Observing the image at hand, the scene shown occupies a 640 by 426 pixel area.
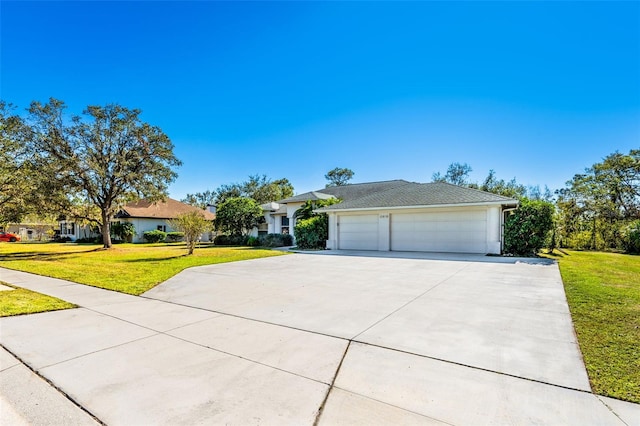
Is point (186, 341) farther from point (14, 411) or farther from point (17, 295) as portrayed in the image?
point (17, 295)

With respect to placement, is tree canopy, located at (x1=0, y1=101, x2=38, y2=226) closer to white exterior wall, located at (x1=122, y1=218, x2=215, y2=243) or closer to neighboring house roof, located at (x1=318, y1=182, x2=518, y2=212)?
white exterior wall, located at (x1=122, y1=218, x2=215, y2=243)

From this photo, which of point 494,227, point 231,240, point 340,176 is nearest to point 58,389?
point 494,227

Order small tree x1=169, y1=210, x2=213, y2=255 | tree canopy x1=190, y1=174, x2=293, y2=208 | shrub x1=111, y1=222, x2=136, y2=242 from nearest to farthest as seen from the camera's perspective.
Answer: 1. small tree x1=169, y1=210, x2=213, y2=255
2. shrub x1=111, y1=222, x2=136, y2=242
3. tree canopy x1=190, y1=174, x2=293, y2=208

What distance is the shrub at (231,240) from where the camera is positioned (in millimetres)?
26472

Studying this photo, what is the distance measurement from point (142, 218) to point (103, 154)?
12513mm

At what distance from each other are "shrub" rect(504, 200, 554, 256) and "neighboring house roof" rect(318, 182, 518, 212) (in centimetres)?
92

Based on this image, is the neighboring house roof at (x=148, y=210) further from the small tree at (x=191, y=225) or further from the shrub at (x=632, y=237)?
the shrub at (x=632, y=237)

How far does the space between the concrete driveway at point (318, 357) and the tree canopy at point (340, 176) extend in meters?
41.1

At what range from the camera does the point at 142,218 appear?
30.9 m

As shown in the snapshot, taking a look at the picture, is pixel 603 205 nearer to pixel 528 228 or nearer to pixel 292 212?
pixel 528 228

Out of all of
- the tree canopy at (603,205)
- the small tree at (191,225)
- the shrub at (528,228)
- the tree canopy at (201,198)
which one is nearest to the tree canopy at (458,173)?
the tree canopy at (603,205)

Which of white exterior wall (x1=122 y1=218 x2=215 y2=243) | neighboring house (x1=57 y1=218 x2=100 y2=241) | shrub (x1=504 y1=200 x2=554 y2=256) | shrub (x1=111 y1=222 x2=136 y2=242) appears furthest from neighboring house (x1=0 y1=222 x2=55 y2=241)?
shrub (x1=504 y1=200 x2=554 y2=256)

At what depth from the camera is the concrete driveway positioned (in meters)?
2.49

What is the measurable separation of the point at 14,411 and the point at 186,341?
1710 millimetres
